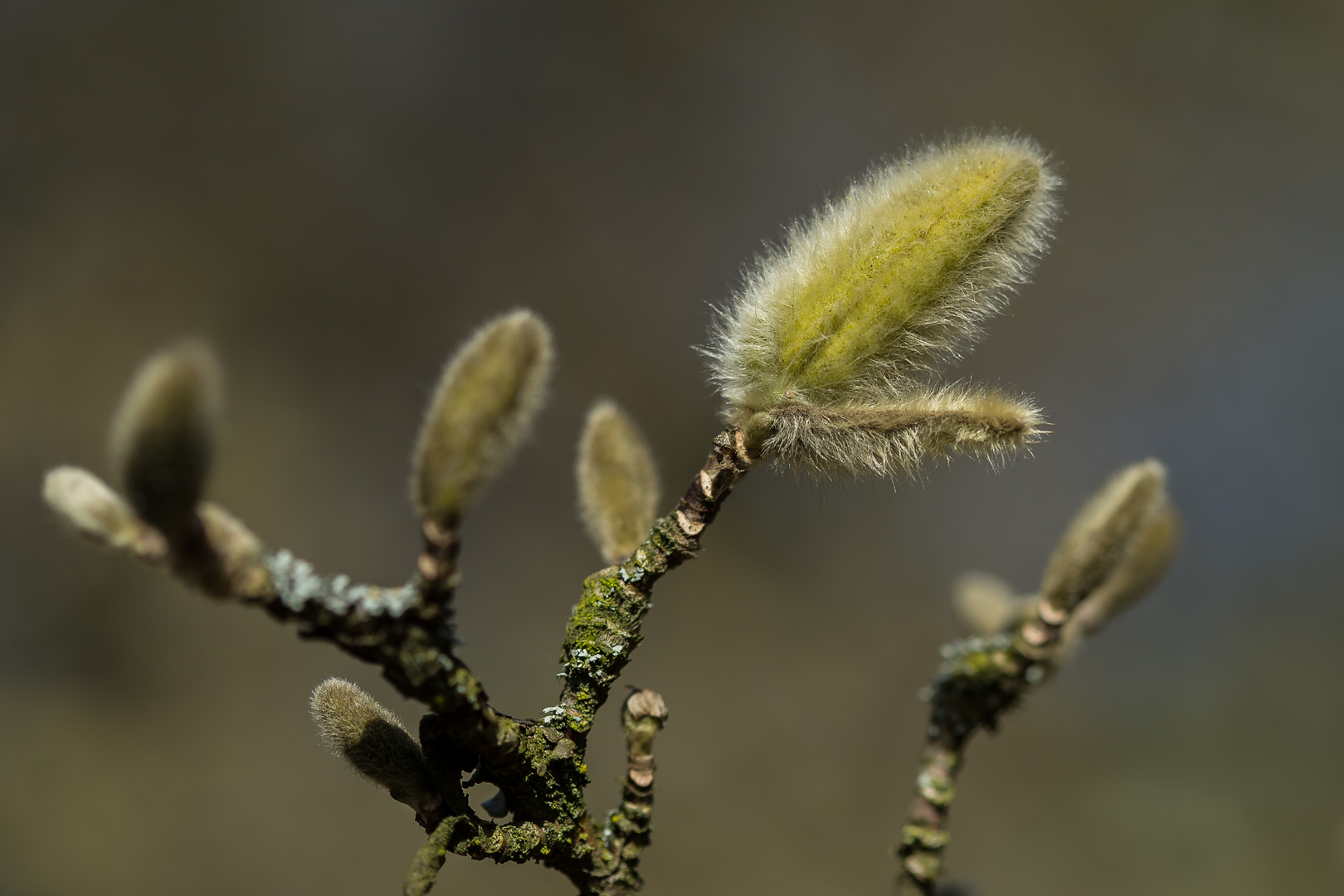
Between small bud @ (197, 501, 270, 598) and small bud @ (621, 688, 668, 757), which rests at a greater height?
small bud @ (621, 688, 668, 757)

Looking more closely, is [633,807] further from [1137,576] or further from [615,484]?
[1137,576]

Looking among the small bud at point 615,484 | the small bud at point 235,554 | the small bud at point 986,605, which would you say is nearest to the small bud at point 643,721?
the small bud at point 615,484

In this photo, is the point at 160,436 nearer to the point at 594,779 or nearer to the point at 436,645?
the point at 436,645

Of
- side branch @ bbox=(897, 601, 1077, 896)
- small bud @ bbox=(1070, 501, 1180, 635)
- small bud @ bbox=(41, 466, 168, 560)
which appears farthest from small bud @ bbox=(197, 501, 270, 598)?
small bud @ bbox=(1070, 501, 1180, 635)

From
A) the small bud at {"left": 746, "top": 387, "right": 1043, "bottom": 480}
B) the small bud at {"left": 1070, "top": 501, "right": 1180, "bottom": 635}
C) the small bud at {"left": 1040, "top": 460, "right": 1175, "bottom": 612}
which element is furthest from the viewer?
the small bud at {"left": 1070, "top": 501, "right": 1180, "bottom": 635}

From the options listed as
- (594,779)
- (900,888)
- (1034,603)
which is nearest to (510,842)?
(900,888)

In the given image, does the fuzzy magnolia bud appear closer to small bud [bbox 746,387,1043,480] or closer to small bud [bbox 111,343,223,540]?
small bud [bbox 746,387,1043,480]

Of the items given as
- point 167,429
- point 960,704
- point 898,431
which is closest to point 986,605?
point 960,704

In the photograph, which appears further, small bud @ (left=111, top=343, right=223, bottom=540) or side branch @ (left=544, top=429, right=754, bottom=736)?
side branch @ (left=544, top=429, right=754, bottom=736)
